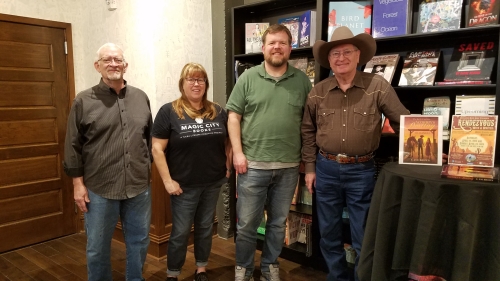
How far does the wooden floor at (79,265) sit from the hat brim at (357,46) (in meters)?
1.45

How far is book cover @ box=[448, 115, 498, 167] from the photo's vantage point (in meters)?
1.53

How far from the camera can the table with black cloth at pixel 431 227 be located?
1.35 meters

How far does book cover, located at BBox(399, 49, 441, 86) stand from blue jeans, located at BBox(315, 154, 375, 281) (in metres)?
0.61

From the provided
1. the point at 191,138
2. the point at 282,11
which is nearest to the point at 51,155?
the point at 191,138

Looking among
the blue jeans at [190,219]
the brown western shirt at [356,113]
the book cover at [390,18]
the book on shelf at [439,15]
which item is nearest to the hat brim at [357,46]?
the brown western shirt at [356,113]

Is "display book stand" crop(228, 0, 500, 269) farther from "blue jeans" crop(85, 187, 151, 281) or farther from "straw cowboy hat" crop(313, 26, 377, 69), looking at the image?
"blue jeans" crop(85, 187, 151, 281)

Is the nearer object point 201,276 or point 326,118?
point 326,118

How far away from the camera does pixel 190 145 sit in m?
2.06

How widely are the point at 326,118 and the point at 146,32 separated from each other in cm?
146

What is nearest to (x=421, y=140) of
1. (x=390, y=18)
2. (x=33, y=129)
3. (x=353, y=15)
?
(x=390, y=18)

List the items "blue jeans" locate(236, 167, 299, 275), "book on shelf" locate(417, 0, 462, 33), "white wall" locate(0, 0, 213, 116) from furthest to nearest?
1. "white wall" locate(0, 0, 213, 116)
2. "blue jeans" locate(236, 167, 299, 275)
3. "book on shelf" locate(417, 0, 462, 33)

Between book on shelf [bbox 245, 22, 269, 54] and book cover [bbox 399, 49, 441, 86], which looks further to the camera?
book on shelf [bbox 245, 22, 269, 54]

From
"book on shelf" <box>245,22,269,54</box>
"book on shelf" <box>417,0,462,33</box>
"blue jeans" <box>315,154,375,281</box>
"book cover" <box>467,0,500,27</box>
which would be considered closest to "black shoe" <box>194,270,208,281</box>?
"blue jeans" <box>315,154,375,281</box>

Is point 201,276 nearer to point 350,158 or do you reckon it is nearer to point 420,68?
point 350,158
